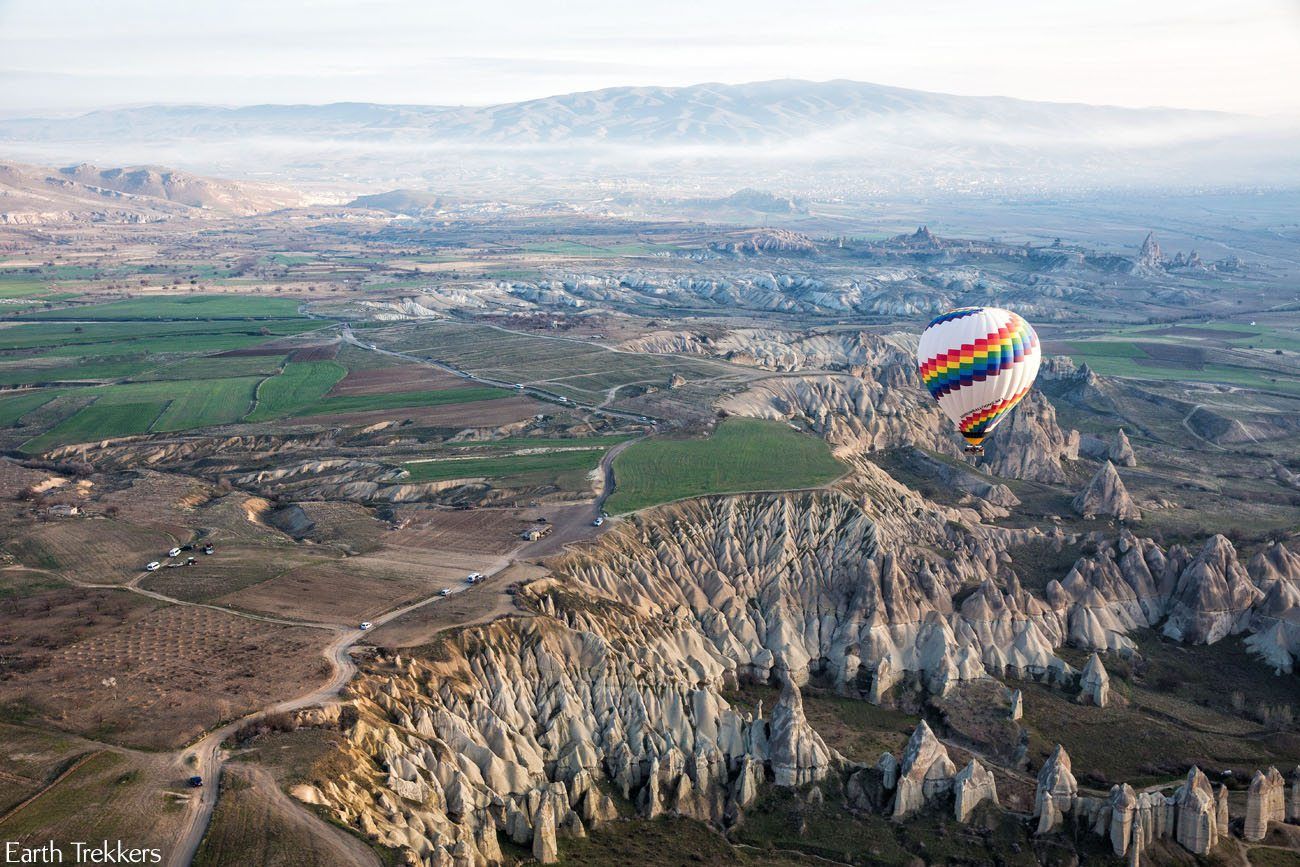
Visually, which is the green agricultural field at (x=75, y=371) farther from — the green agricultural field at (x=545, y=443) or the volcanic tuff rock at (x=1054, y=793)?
the volcanic tuff rock at (x=1054, y=793)

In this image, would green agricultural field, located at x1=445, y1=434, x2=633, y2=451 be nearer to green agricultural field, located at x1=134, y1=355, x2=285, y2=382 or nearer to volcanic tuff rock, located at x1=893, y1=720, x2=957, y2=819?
green agricultural field, located at x1=134, y1=355, x2=285, y2=382

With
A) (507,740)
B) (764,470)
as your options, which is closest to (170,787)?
(507,740)

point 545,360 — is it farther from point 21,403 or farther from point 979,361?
point 979,361

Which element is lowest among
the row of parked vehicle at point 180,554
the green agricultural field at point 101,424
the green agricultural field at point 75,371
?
the green agricultural field at point 101,424

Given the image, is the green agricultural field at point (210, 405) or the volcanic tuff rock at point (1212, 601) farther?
the green agricultural field at point (210, 405)

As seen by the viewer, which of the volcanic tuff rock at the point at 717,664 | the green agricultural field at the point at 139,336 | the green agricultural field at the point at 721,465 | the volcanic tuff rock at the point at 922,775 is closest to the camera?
the volcanic tuff rock at the point at 717,664

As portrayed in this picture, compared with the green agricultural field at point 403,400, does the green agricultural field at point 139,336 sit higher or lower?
higher

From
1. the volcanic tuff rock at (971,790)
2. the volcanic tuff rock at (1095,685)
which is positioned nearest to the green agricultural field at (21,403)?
the volcanic tuff rock at (971,790)
